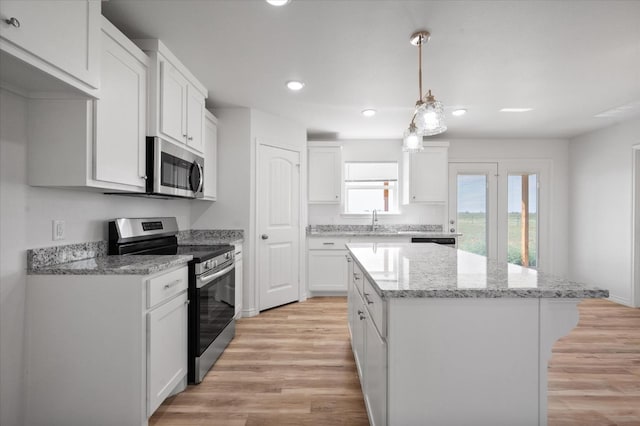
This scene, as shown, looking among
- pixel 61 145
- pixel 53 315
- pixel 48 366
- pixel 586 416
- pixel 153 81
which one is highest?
pixel 153 81

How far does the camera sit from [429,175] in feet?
15.6

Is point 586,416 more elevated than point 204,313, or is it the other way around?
point 204,313

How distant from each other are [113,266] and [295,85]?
2.15m

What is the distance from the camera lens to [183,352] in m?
2.06

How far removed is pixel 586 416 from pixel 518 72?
2542mm

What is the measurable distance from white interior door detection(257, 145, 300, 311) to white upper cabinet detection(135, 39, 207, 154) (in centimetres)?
102

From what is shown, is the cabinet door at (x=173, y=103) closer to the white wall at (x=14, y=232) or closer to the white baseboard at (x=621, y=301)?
the white wall at (x=14, y=232)

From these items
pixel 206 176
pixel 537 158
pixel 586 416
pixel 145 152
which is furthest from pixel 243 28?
pixel 537 158

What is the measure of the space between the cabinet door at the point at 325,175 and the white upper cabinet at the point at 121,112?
109 inches

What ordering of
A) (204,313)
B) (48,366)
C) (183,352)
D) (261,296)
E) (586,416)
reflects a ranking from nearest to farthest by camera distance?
(48,366), (586,416), (183,352), (204,313), (261,296)

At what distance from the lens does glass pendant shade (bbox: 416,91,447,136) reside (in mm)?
1845

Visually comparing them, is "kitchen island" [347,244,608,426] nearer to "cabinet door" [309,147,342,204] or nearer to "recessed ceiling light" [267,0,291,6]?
"recessed ceiling light" [267,0,291,6]

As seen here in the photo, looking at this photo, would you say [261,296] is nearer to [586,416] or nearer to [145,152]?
[145,152]

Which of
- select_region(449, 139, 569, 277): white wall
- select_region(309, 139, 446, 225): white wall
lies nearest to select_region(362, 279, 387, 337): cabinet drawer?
select_region(309, 139, 446, 225): white wall
